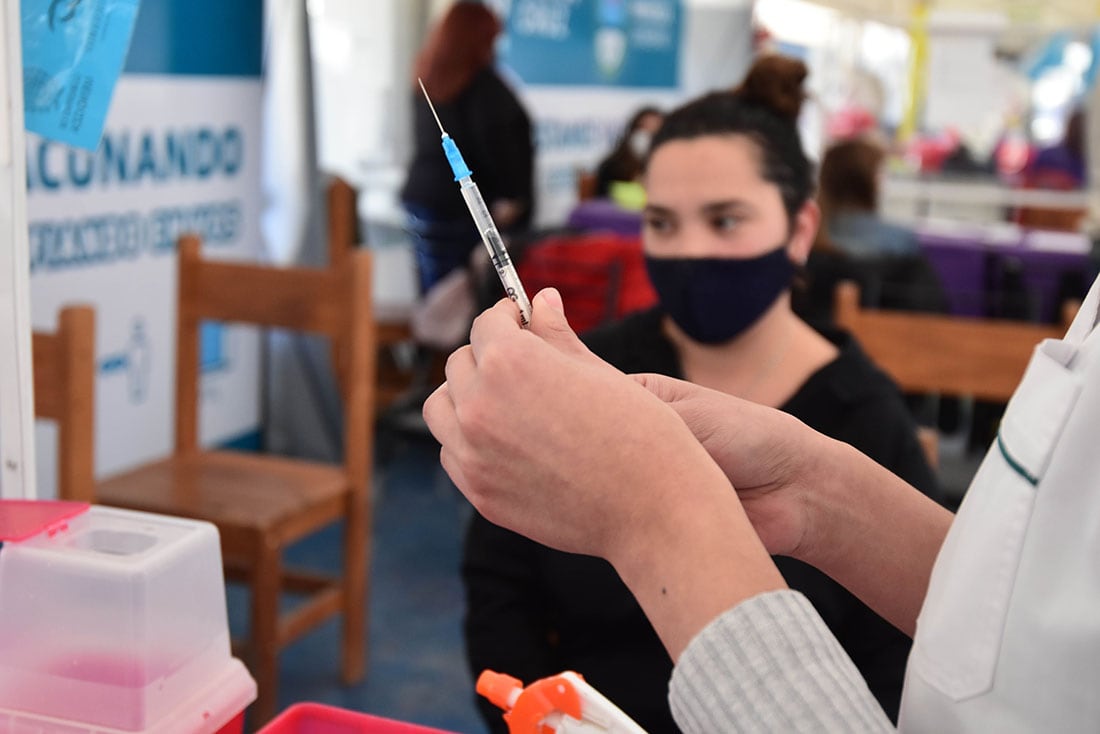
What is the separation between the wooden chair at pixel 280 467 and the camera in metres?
1.97

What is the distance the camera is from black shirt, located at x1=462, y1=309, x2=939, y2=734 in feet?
3.25

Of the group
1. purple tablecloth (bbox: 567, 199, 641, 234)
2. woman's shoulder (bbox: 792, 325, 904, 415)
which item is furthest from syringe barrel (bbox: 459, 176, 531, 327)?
purple tablecloth (bbox: 567, 199, 641, 234)

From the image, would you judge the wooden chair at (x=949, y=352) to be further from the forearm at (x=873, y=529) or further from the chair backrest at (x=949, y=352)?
the forearm at (x=873, y=529)

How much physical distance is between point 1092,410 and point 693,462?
0.15 m

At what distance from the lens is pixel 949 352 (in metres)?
1.80

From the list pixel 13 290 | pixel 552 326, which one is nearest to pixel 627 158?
pixel 13 290

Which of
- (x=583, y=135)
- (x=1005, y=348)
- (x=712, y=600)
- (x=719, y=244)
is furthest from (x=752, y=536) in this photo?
(x=583, y=135)

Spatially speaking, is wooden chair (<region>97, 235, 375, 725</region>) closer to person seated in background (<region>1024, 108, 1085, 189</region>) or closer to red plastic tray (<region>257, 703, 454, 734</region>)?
red plastic tray (<region>257, 703, 454, 734</region>)

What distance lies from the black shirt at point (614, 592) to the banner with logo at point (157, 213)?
4.45 feet

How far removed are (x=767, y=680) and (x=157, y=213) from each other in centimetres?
262

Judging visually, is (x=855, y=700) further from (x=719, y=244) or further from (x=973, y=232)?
(x=973, y=232)

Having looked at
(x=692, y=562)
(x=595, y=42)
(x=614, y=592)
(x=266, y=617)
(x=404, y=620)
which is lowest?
(x=404, y=620)

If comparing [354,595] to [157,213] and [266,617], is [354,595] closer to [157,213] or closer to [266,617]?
[266,617]

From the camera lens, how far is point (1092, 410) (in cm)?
41
